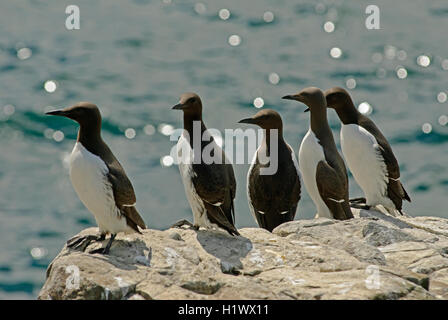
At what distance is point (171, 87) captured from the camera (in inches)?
1051

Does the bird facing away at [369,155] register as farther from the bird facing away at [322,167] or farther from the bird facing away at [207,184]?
the bird facing away at [207,184]

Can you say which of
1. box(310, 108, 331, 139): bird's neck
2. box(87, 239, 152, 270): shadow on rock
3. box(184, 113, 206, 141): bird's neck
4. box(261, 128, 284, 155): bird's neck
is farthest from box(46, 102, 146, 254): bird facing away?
box(310, 108, 331, 139): bird's neck

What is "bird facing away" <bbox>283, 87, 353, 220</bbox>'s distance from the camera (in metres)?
11.2

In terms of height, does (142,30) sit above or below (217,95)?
above

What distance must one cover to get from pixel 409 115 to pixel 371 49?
473 cm

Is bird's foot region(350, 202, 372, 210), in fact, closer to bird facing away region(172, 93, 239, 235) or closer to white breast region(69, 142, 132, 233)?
bird facing away region(172, 93, 239, 235)

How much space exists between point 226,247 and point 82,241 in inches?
55.5

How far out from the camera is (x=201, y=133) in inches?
396

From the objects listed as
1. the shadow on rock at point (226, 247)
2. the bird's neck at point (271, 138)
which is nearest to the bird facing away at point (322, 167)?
the bird's neck at point (271, 138)

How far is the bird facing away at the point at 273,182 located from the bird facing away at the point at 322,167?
31 cm

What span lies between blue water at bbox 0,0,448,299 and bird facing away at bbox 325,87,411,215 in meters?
8.23

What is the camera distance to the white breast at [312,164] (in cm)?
1129
